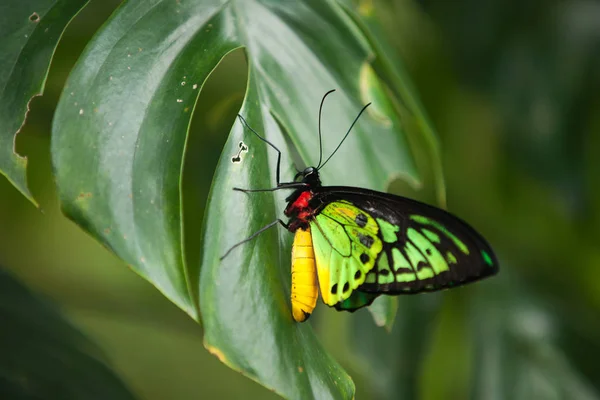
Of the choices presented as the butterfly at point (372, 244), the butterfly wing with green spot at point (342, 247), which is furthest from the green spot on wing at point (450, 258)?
the butterfly wing with green spot at point (342, 247)

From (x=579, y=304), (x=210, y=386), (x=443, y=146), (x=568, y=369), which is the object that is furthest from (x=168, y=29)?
(x=210, y=386)

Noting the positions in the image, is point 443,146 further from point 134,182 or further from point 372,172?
point 134,182

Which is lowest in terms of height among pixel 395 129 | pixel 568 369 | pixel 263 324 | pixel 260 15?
pixel 568 369

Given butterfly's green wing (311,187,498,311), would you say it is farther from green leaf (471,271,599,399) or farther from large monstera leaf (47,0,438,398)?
green leaf (471,271,599,399)

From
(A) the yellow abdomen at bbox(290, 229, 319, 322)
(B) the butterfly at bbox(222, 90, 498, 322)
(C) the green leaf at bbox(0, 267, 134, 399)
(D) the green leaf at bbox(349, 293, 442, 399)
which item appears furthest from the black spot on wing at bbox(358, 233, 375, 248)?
(D) the green leaf at bbox(349, 293, 442, 399)

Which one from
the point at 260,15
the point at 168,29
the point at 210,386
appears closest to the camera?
the point at 168,29
